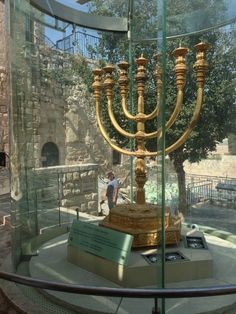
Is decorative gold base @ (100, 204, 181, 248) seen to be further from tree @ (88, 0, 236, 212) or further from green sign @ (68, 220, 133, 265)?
tree @ (88, 0, 236, 212)

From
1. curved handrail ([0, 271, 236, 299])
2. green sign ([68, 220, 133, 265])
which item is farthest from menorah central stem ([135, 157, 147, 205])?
curved handrail ([0, 271, 236, 299])

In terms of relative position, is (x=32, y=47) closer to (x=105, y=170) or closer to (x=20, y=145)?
(x=20, y=145)

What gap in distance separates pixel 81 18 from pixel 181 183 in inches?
62.6

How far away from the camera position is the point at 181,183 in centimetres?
247

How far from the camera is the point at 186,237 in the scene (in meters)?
2.04

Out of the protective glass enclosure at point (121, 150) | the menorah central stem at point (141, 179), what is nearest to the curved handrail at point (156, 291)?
the protective glass enclosure at point (121, 150)

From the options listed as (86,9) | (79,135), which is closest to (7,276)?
(79,135)

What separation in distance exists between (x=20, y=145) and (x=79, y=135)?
2.33 ft

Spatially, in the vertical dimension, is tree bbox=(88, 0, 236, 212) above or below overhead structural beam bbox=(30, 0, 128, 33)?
below

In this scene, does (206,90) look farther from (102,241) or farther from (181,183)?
(102,241)

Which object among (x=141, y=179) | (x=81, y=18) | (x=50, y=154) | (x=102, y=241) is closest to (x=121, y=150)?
(x=141, y=179)

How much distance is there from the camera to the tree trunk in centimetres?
235

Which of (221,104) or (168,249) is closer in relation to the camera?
(168,249)

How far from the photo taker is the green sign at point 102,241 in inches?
64.6
